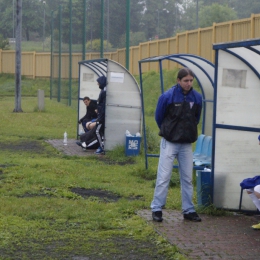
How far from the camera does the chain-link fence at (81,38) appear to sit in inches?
792

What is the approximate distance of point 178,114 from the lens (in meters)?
7.62

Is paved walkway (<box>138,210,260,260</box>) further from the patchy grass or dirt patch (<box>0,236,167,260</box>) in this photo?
dirt patch (<box>0,236,167,260</box>)

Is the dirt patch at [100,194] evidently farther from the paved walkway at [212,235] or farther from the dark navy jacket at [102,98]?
the dark navy jacket at [102,98]

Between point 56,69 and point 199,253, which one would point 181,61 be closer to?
point 199,253

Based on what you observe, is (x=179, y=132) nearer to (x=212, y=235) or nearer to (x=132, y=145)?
(x=212, y=235)

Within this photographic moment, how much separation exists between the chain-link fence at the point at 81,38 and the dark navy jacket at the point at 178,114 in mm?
10441

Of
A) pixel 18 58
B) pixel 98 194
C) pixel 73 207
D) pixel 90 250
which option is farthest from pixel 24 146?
pixel 18 58

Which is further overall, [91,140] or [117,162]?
[91,140]

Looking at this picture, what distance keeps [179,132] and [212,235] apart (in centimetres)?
123

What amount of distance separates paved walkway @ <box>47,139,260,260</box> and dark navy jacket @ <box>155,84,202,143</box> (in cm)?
95

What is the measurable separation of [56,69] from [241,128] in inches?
1074

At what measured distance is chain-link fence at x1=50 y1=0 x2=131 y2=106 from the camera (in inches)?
792

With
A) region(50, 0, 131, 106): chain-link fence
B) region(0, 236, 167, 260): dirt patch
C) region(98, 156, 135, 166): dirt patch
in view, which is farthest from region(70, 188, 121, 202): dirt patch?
region(50, 0, 131, 106): chain-link fence

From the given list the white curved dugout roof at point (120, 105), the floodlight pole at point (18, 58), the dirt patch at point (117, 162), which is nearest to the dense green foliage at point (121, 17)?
the floodlight pole at point (18, 58)
